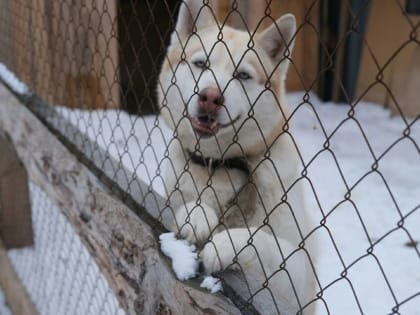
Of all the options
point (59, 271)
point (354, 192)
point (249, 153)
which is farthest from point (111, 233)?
point (354, 192)

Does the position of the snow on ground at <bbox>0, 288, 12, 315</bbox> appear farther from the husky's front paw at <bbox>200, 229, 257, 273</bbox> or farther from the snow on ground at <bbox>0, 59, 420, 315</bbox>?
the husky's front paw at <bbox>200, 229, 257, 273</bbox>

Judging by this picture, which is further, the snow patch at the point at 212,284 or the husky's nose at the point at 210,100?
the husky's nose at the point at 210,100

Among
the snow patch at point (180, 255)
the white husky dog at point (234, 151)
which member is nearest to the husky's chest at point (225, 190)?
the white husky dog at point (234, 151)

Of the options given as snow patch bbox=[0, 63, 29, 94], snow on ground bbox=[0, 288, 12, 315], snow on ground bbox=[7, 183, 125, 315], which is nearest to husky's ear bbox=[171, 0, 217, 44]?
snow on ground bbox=[7, 183, 125, 315]

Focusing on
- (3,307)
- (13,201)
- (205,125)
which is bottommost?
(3,307)

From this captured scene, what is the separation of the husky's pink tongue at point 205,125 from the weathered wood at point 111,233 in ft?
1.10

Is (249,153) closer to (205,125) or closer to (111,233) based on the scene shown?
(205,125)

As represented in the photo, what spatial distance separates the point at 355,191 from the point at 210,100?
2.37 metres

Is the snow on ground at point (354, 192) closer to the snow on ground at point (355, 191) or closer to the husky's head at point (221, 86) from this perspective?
the snow on ground at point (355, 191)

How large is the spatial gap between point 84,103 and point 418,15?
10.5 feet

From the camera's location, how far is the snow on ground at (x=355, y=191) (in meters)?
2.37

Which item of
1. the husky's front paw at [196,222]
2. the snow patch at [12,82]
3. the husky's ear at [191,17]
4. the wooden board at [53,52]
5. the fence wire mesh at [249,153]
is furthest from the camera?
the wooden board at [53,52]

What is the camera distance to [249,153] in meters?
1.79

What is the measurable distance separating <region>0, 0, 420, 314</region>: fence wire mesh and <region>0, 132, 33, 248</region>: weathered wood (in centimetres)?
17
